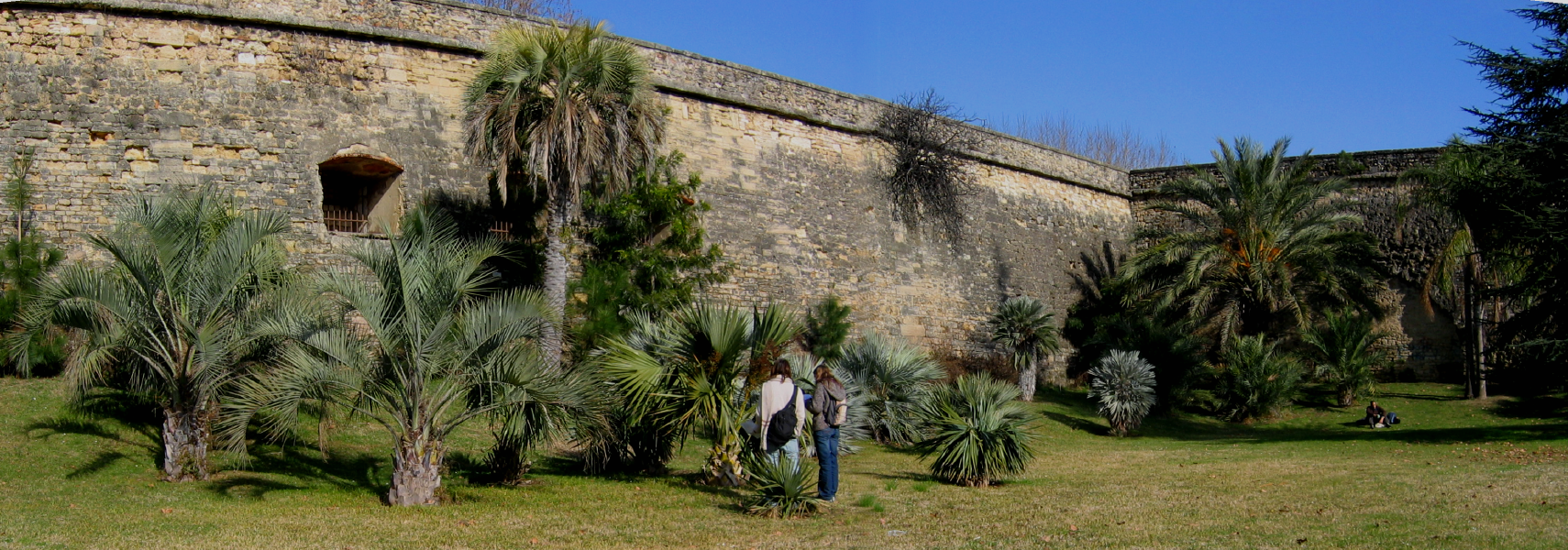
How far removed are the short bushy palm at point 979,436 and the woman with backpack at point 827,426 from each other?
1697mm

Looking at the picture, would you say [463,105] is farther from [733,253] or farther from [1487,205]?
[1487,205]

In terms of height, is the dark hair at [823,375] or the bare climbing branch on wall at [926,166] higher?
the bare climbing branch on wall at [926,166]

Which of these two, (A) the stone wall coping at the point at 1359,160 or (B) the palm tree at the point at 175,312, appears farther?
(A) the stone wall coping at the point at 1359,160

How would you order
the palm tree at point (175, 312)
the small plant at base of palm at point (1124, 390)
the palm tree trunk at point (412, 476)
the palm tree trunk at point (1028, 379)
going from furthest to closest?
1. the palm tree trunk at point (1028, 379)
2. the small plant at base of palm at point (1124, 390)
3. the palm tree at point (175, 312)
4. the palm tree trunk at point (412, 476)

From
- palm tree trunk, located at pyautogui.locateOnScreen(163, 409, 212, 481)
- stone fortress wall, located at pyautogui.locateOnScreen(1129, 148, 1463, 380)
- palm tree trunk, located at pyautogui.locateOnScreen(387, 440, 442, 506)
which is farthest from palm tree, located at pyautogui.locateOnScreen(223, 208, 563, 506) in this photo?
stone fortress wall, located at pyautogui.locateOnScreen(1129, 148, 1463, 380)

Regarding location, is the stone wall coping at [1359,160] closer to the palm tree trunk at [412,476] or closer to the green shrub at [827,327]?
the green shrub at [827,327]

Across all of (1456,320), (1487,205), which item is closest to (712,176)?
(1487,205)

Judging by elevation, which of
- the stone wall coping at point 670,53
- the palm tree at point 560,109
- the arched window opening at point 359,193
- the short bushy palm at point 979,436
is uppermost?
the stone wall coping at point 670,53

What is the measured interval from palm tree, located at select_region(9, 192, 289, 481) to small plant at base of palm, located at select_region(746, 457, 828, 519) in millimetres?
4139

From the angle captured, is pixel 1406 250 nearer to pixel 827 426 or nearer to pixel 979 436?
pixel 979 436

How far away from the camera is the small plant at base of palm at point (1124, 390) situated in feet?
55.5

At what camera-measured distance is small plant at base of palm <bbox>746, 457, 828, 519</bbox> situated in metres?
8.08

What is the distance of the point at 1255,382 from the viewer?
19.3m

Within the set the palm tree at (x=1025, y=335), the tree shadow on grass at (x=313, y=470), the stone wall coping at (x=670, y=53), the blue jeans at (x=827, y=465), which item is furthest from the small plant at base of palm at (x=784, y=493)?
the palm tree at (x=1025, y=335)
